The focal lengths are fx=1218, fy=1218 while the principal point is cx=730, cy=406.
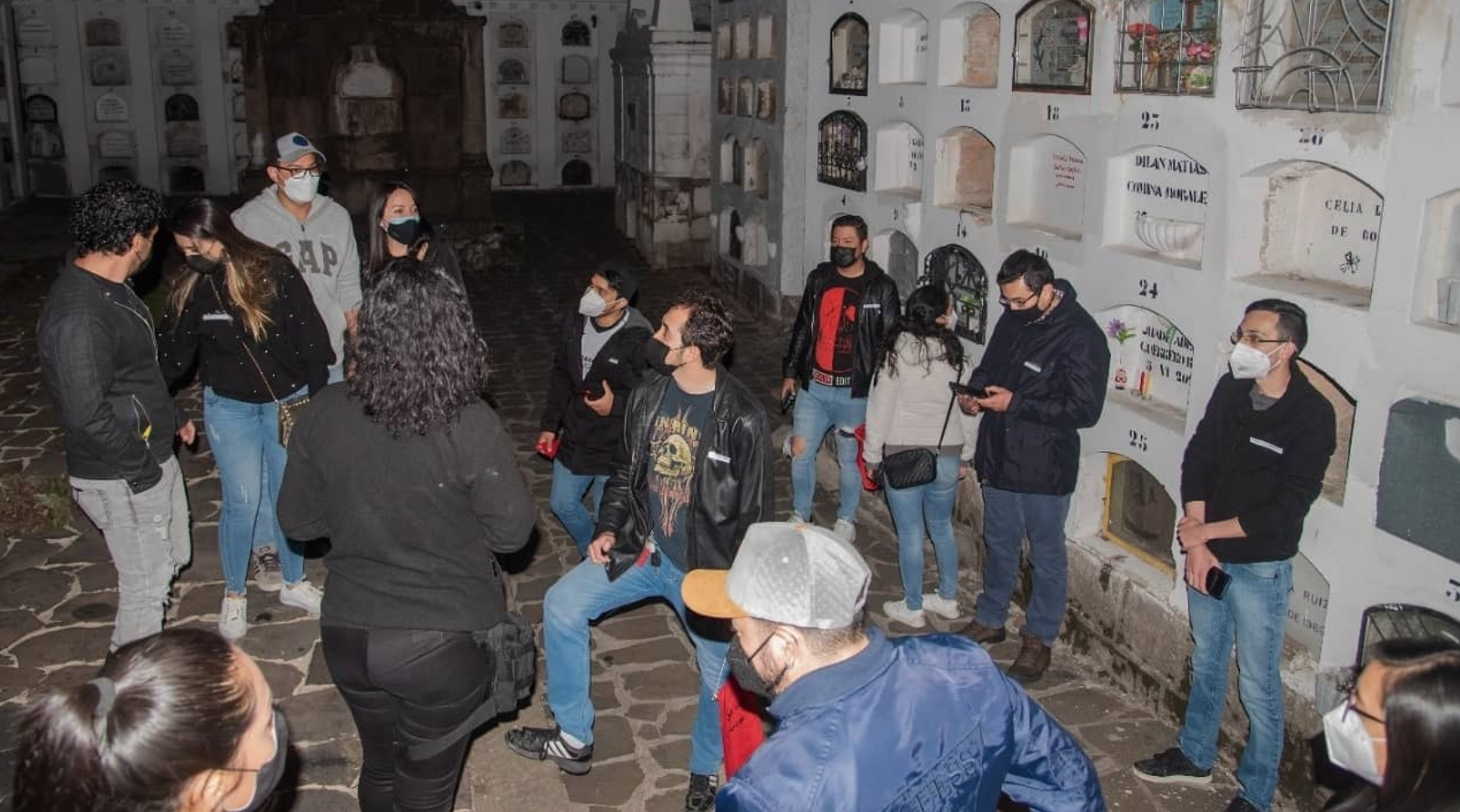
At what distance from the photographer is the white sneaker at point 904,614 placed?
6.02 m

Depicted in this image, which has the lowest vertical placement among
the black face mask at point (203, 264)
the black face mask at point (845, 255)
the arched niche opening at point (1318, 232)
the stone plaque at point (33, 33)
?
the black face mask at point (845, 255)

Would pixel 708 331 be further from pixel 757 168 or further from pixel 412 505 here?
pixel 757 168

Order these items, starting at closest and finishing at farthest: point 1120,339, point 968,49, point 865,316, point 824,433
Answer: point 1120,339
point 865,316
point 824,433
point 968,49

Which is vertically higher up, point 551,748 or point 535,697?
point 551,748

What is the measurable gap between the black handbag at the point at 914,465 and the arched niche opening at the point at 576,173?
20672mm

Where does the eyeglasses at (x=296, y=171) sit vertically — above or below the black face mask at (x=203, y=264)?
above

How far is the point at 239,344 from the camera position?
5102 mm

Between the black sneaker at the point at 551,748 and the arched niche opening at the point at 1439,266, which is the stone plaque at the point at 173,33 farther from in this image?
the arched niche opening at the point at 1439,266

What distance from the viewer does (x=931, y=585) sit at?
6590 millimetres

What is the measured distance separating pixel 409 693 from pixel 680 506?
4.03ft

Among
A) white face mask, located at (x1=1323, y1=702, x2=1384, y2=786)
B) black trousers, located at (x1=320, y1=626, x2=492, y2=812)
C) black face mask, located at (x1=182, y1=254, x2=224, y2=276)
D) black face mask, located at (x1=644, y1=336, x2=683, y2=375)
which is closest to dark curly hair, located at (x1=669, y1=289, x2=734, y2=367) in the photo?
black face mask, located at (x1=644, y1=336, x2=683, y2=375)

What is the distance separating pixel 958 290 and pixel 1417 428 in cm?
326

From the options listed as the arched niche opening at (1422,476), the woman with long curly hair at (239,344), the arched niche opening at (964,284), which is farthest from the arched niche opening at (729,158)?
the arched niche opening at (1422,476)

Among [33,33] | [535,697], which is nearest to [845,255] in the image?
[535,697]
